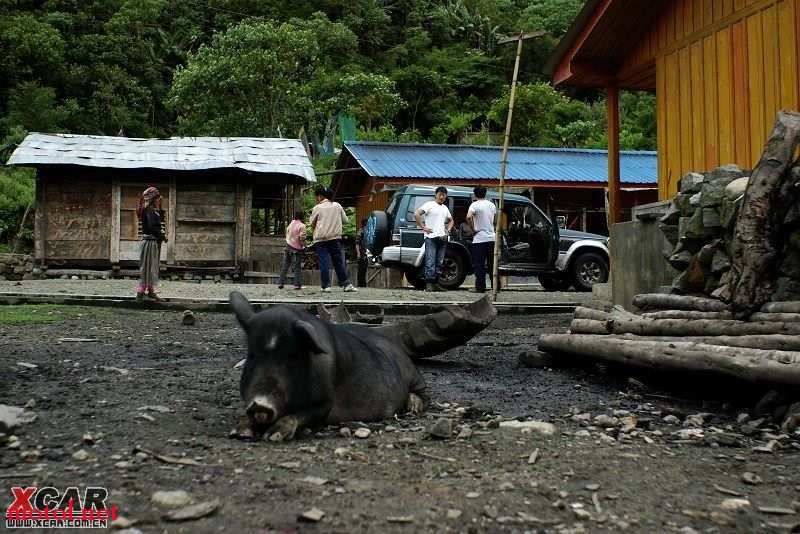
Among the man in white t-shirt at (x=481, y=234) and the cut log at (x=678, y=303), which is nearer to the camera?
the cut log at (x=678, y=303)

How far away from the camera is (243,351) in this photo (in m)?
7.26

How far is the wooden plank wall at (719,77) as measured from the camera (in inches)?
308

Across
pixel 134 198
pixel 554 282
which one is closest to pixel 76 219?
pixel 134 198

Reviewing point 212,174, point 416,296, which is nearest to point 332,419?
point 416,296

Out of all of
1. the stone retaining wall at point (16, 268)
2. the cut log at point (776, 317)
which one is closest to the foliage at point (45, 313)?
the cut log at point (776, 317)

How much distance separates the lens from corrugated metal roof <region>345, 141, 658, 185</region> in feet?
84.6

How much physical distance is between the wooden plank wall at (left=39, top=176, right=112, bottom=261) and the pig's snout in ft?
60.8

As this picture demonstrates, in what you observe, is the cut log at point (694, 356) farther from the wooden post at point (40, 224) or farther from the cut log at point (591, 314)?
the wooden post at point (40, 224)

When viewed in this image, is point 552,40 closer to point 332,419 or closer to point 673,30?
point 673,30

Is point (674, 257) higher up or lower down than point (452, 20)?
lower down

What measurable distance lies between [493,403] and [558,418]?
53 centimetres

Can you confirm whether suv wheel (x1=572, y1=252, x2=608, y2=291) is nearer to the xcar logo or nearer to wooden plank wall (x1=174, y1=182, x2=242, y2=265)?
wooden plank wall (x1=174, y1=182, x2=242, y2=265)

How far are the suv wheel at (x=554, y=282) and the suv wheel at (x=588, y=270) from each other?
0.28m

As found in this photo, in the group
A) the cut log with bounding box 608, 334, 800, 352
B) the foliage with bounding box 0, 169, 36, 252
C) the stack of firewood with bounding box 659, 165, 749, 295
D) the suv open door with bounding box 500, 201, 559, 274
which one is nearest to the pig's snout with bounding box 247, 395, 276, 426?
the cut log with bounding box 608, 334, 800, 352
